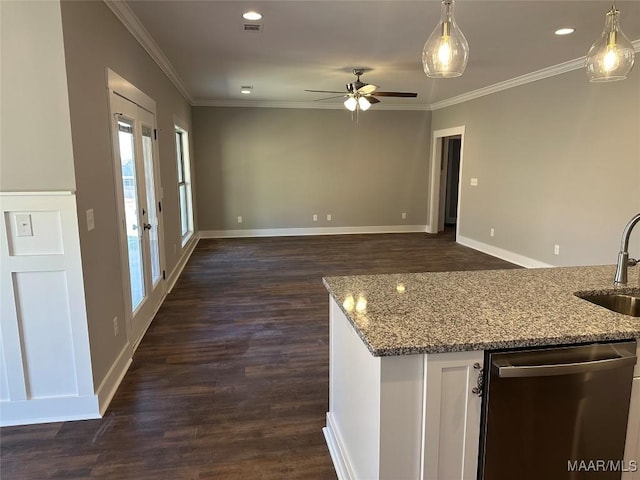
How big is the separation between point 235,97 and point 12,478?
657 centimetres

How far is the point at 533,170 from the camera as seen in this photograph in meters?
5.59

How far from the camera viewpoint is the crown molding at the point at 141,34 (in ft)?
9.64

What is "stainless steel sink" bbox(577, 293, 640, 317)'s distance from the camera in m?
1.92

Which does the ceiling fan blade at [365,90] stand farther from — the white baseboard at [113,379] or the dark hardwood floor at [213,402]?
the white baseboard at [113,379]

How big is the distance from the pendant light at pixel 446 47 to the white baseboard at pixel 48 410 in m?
2.56

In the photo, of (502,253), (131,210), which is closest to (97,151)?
(131,210)

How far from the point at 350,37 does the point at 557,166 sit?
123 inches

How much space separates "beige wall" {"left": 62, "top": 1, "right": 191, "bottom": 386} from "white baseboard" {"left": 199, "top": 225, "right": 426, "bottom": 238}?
5.05 meters

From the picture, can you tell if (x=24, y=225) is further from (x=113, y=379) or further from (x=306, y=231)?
(x=306, y=231)

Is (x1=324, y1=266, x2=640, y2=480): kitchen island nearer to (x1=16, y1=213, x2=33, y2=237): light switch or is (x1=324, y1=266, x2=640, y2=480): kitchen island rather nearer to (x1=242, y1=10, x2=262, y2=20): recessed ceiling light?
(x1=16, y1=213, x2=33, y2=237): light switch

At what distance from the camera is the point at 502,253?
20.9 feet

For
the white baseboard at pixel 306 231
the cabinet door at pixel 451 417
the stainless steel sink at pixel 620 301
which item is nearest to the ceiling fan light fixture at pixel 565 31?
the stainless steel sink at pixel 620 301

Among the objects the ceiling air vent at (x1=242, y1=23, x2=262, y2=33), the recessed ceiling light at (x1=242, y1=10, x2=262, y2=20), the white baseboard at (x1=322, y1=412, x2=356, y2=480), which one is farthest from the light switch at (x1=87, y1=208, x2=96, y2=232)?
the ceiling air vent at (x1=242, y1=23, x2=262, y2=33)

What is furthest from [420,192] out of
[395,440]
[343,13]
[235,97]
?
[395,440]
